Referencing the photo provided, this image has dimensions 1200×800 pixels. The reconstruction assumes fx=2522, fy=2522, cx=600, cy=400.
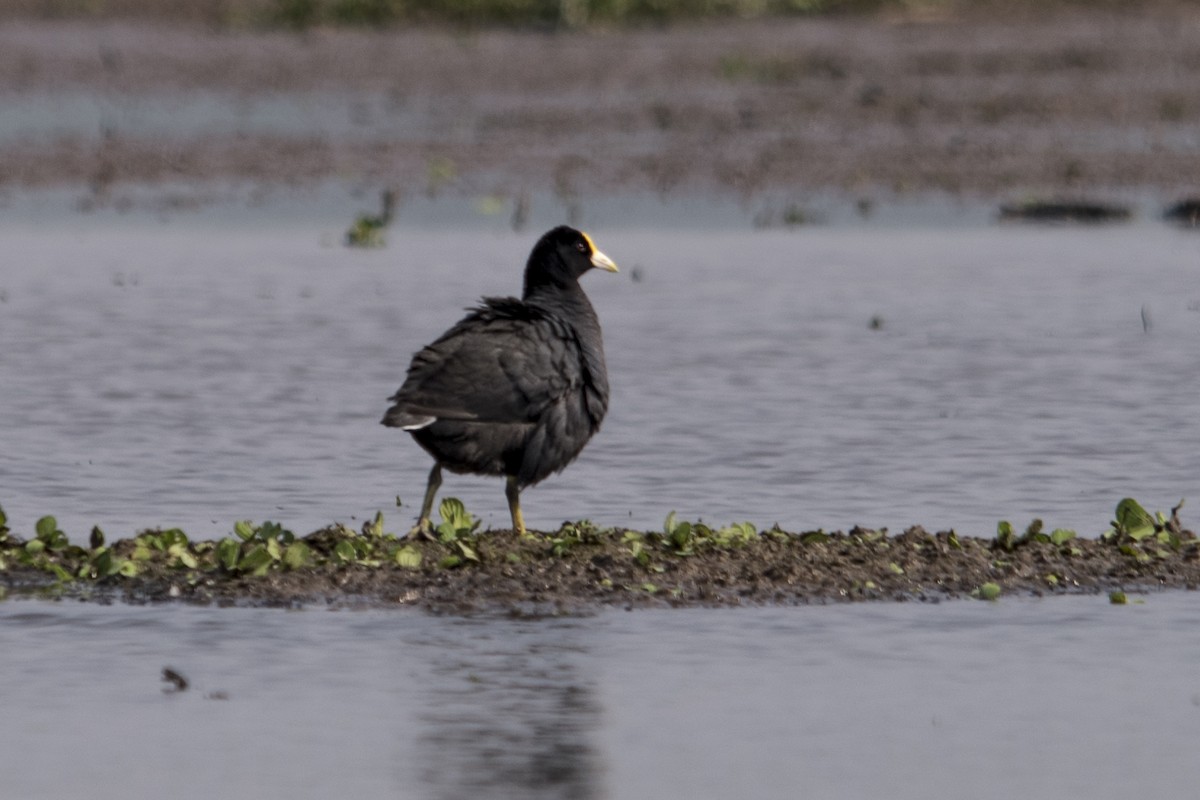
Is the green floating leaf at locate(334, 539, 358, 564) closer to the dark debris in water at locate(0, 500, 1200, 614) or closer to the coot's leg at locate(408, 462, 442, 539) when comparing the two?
the dark debris in water at locate(0, 500, 1200, 614)

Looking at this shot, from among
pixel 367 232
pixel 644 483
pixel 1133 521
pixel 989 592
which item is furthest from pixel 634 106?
pixel 989 592

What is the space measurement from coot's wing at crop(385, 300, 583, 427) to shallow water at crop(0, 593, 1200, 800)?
51.6 inches

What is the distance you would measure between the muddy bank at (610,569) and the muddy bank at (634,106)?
16876mm

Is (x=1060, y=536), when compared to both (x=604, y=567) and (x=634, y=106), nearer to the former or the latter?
(x=604, y=567)

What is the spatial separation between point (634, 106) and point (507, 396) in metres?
24.3

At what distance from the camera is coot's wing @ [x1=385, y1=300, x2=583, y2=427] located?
10.6 meters

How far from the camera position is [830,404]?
1520 centimetres

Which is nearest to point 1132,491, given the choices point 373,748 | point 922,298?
point 373,748

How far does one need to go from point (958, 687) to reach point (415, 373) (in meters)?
3.25

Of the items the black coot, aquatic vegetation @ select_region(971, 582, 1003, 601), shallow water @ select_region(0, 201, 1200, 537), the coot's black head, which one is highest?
the coot's black head

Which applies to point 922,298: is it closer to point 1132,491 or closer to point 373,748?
point 1132,491

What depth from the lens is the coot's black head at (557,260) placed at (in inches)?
461

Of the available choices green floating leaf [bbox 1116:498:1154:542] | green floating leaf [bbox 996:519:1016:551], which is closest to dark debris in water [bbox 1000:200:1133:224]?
green floating leaf [bbox 1116:498:1154:542]

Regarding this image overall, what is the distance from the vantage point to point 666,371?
16.7m
